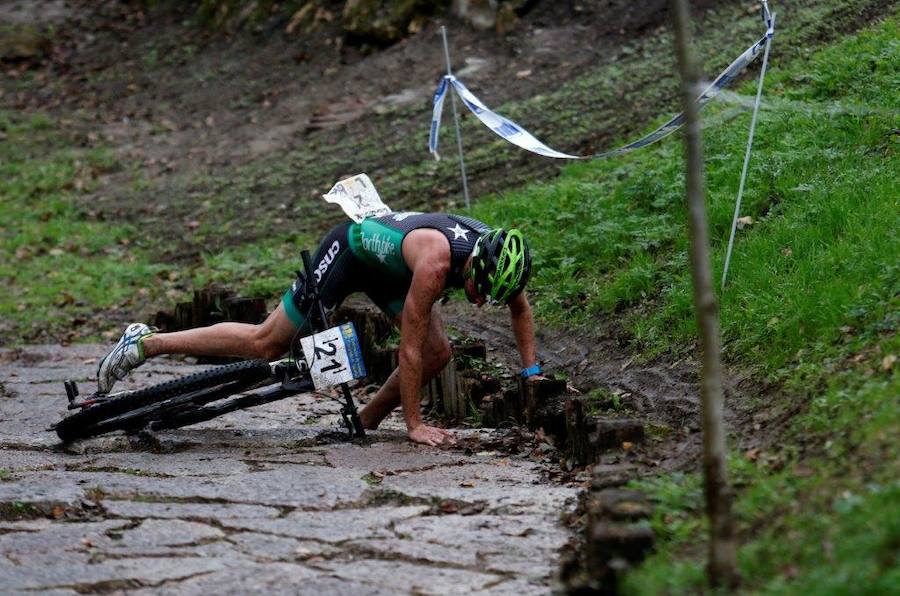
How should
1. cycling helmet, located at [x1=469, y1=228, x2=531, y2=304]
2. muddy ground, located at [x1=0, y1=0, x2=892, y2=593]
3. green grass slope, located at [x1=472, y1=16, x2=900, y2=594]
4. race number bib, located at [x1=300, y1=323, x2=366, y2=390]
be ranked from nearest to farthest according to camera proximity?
green grass slope, located at [x1=472, y1=16, x2=900, y2=594]
muddy ground, located at [x1=0, y1=0, x2=892, y2=593]
cycling helmet, located at [x1=469, y1=228, x2=531, y2=304]
race number bib, located at [x1=300, y1=323, x2=366, y2=390]

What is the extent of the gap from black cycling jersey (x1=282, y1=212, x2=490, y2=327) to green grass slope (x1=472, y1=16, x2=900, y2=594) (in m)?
1.60

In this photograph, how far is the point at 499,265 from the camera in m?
6.68

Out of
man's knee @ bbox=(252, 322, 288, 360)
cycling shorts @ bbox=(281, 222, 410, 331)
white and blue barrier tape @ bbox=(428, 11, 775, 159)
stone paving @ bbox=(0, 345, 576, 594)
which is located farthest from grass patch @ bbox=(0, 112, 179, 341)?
cycling shorts @ bbox=(281, 222, 410, 331)

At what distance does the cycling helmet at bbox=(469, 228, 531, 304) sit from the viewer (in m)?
6.70

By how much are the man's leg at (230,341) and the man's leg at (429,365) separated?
0.67 metres

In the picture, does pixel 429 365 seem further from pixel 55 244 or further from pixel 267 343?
pixel 55 244

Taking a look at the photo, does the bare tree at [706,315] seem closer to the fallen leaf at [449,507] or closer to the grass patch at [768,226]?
the fallen leaf at [449,507]

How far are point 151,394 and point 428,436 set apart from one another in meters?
1.68

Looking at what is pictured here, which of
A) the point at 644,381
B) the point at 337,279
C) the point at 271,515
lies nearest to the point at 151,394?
the point at 337,279

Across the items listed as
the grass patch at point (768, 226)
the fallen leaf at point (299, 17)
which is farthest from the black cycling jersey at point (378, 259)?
the fallen leaf at point (299, 17)

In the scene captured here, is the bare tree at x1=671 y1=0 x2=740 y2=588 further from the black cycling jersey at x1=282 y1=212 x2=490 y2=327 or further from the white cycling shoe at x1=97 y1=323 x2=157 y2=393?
the white cycling shoe at x1=97 y1=323 x2=157 y2=393

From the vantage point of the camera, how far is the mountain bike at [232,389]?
6988mm

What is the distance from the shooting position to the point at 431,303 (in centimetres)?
680

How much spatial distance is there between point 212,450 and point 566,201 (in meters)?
4.87
